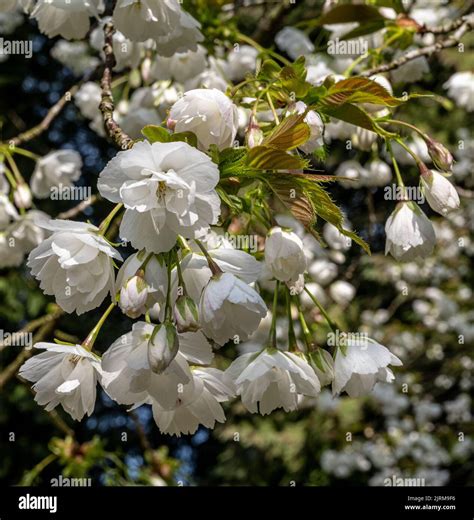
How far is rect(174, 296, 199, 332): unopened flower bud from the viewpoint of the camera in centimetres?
80

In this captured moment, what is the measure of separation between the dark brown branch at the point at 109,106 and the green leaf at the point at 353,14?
1.72ft

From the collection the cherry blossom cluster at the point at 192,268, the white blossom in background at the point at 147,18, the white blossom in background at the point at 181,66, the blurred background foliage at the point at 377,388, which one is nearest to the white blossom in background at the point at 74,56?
the blurred background foliage at the point at 377,388

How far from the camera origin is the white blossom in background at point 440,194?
999mm

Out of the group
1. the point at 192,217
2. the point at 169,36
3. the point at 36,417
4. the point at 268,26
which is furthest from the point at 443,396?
the point at 192,217

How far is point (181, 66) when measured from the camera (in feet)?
5.23

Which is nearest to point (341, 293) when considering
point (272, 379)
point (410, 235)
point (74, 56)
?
point (410, 235)

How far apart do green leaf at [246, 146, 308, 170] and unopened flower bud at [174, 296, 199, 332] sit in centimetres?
18

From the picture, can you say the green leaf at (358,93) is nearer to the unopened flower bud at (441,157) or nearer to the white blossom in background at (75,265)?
the unopened flower bud at (441,157)

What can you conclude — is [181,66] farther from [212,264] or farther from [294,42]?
[212,264]

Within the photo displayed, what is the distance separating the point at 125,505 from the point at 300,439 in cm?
282

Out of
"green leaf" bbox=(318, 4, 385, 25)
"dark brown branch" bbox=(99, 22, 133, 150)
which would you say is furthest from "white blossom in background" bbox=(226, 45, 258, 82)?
"dark brown branch" bbox=(99, 22, 133, 150)

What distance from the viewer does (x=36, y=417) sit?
195 inches

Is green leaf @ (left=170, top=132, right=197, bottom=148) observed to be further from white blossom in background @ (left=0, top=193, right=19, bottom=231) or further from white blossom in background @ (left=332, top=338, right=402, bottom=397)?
white blossom in background @ (left=0, top=193, right=19, bottom=231)

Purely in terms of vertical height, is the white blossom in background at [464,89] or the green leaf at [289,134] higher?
the green leaf at [289,134]
